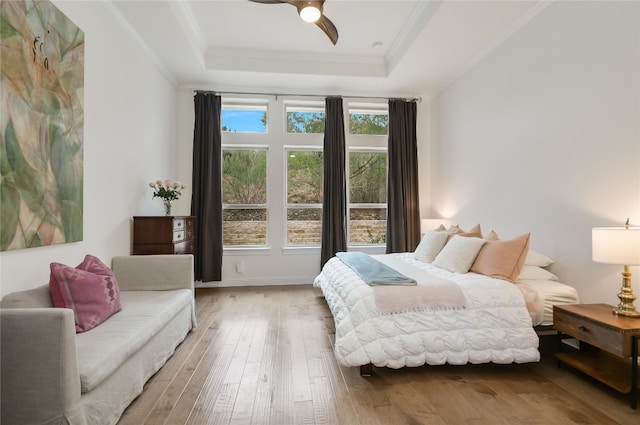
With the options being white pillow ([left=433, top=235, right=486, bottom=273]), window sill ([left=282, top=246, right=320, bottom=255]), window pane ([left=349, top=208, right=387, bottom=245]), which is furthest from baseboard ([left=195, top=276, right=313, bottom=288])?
white pillow ([left=433, top=235, right=486, bottom=273])

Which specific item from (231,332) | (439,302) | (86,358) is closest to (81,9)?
(86,358)

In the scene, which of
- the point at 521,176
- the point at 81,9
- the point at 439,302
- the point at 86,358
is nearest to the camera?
the point at 86,358

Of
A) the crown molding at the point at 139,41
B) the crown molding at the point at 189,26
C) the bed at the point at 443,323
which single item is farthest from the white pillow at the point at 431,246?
the crown molding at the point at 139,41

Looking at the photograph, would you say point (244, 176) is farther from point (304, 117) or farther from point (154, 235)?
point (154, 235)

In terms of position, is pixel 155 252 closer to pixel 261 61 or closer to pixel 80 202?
pixel 80 202

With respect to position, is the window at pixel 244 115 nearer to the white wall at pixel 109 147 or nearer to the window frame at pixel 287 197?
the window frame at pixel 287 197

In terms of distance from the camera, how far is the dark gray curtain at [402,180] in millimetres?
5305

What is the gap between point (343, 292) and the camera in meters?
2.80

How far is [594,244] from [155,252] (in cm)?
379

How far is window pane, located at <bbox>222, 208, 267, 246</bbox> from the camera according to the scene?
5.28 m

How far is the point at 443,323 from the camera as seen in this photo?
→ 7.93 feet

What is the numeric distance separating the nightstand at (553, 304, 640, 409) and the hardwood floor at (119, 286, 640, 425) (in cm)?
11

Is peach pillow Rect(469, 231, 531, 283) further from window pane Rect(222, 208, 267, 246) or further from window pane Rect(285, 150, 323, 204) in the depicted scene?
window pane Rect(222, 208, 267, 246)

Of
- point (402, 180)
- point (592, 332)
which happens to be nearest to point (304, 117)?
point (402, 180)
